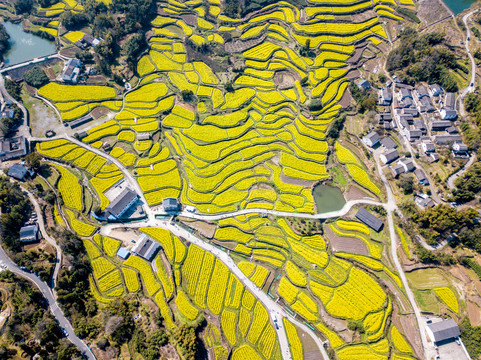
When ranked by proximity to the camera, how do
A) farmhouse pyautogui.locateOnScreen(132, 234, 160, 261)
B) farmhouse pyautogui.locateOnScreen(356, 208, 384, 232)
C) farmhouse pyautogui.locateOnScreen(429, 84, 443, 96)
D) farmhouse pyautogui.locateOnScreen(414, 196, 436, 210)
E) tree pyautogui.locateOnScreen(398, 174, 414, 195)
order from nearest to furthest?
farmhouse pyautogui.locateOnScreen(132, 234, 160, 261)
farmhouse pyautogui.locateOnScreen(356, 208, 384, 232)
farmhouse pyautogui.locateOnScreen(414, 196, 436, 210)
tree pyautogui.locateOnScreen(398, 174, 414, 195)
farmhouse pyautogui.locateOnScreen(429, 84, 443, 96)

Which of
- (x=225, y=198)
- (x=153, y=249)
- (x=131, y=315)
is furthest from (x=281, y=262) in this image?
(x=131, y=315)

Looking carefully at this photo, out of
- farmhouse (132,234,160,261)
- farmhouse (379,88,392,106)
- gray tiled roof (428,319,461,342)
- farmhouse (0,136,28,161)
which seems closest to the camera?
gray tiled roof (428,319,461,342)

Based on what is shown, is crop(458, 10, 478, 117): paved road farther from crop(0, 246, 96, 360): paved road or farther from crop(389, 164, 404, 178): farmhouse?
crop(0, 246, 96, 360): paved road

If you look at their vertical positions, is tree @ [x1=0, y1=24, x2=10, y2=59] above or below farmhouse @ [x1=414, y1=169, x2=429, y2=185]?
below

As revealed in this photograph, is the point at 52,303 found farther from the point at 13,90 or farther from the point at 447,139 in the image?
the point at 447,139

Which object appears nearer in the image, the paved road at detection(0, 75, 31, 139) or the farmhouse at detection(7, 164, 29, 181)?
the farmhouse at detection(7, 164, 29, 181)

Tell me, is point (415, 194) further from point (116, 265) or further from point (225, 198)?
point (116, 265)

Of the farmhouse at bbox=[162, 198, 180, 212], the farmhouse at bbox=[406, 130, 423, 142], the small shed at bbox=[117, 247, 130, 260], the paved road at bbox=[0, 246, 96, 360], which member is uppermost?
the farmhouse at bbox=[406, 130, 423, 142]

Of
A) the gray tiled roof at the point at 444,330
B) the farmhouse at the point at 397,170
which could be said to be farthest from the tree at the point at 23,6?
the gray tiled roof at the point at 444,330

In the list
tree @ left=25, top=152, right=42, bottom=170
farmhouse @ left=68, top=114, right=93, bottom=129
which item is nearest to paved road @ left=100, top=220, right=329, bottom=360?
tree @ left=25, top=152, right=42, bottom=170
